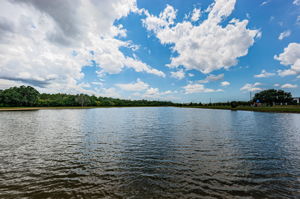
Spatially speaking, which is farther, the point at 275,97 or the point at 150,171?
the point at 275,97

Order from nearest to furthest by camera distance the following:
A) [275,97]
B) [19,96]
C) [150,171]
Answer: [150,171] < [19,96] < [275,97]

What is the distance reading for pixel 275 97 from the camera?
140 m

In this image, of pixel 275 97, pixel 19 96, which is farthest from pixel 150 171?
pixel 275 97

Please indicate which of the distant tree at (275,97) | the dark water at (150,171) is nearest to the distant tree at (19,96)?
the dark water at (150,171)

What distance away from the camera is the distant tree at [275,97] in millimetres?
137625

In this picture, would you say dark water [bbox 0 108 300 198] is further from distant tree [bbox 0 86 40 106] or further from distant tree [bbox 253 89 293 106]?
distant tree [bbox 253 89 293 106]

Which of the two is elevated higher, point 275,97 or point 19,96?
point 275,97

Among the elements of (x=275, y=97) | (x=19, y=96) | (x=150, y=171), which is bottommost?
(x=150, y=171)

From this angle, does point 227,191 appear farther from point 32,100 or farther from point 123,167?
point 32,100

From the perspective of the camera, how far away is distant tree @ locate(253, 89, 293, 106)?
5418 inches

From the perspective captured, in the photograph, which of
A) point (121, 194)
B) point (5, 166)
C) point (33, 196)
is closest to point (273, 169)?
point (121, 194)

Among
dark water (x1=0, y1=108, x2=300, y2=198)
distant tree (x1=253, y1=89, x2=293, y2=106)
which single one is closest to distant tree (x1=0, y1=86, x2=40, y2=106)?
dark water (x1=0, y1=108, x2=300, y2=198)

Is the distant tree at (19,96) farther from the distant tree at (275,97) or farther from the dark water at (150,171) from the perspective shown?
the distant tree at (275,97)

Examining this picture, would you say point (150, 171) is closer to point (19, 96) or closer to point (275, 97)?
point (19, 96)
